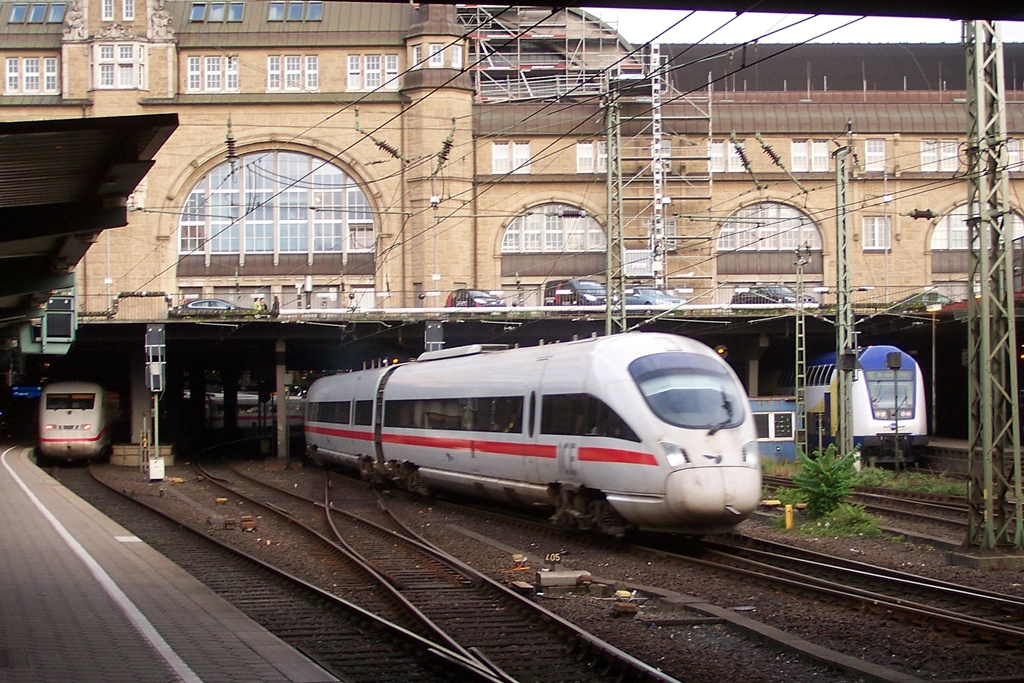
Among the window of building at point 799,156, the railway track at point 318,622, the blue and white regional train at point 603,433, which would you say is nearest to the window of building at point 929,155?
the window of building at point 799,156

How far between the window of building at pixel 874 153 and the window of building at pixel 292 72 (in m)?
27.8

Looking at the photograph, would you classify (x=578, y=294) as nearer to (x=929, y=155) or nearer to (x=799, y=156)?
(x=799, y=156)

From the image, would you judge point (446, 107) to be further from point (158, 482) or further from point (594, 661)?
point (594, 661)

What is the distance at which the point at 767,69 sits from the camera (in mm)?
67875

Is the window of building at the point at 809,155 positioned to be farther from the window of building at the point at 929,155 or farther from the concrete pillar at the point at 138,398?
the concrete pillar at the point at 138,398

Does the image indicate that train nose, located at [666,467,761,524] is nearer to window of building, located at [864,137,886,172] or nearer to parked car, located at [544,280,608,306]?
parked car, located at [544,280,608,306]

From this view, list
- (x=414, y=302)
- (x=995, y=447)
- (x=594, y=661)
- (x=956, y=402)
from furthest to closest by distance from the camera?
1. (x=414, y=302)
2. (x=956, y=402)
3. (x=995, y=447)
4. (x=594, y=661)

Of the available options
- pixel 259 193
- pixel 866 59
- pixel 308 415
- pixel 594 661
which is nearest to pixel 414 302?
pixel 259 193

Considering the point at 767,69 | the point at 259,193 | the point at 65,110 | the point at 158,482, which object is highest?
the point at 767,69

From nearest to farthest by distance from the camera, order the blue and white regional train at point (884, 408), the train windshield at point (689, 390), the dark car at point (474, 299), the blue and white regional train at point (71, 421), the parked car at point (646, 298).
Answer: the train windshield at point (689, 390), the blue and white regional train at point (884, 408), the blue and white regional train at point (71, 421), the parked car at point (646, 298), the dark car at point (474, 299)

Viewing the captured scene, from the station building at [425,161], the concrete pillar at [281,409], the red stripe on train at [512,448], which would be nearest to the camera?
the red stripe on train at [512,448]

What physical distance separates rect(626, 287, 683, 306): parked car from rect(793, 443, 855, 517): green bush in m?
22.8

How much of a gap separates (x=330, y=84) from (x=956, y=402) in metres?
32.9

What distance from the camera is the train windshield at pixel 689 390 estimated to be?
15031 mm
